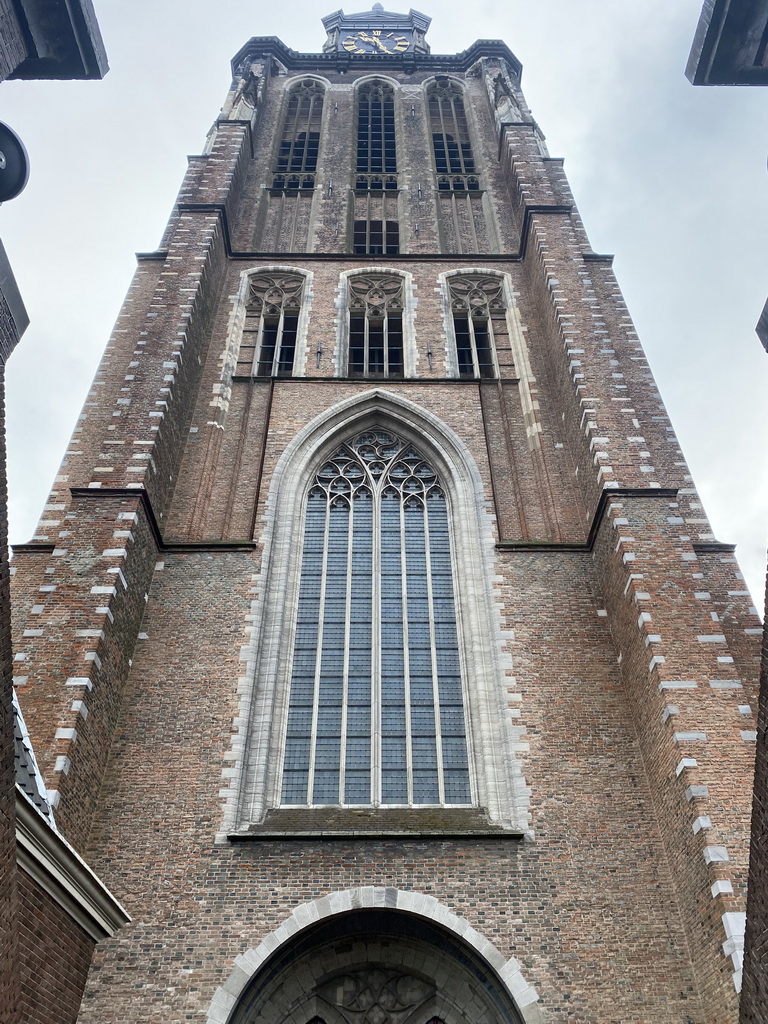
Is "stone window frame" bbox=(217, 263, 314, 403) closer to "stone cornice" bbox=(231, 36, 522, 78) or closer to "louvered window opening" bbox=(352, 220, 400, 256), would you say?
"louvered window opening" bbox=(352, 220, 400, 256)

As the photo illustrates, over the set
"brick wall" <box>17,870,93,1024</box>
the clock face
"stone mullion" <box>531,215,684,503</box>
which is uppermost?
the clock face

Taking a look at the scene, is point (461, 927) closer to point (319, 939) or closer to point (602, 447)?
point (319, 939)

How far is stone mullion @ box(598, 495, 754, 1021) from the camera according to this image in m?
8.80

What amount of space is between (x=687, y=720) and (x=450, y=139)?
21.7m

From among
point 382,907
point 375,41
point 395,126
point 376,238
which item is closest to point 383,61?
point 395,126

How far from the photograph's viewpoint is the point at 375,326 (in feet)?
63.0

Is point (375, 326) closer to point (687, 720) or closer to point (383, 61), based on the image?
point (687, 720)

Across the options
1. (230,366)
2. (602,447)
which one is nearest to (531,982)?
(602,447)

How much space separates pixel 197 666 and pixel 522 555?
571 centimetres

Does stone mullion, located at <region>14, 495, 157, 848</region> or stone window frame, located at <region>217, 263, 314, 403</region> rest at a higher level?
stone window frame, located at <region>217, 263, 314, 403</region>

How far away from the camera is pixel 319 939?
32.3 ft

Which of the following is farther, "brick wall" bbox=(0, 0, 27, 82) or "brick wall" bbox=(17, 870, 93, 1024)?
"brick wall" bbox=(17, 870, 93, 1024)

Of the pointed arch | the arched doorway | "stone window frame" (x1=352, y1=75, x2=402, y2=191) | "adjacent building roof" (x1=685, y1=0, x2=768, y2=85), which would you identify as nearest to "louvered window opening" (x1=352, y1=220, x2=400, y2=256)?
"stone window frame" (x1=352, y1=75, x2=402, y2=191)

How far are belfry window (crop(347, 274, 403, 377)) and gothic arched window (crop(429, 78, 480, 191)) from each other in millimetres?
5774
